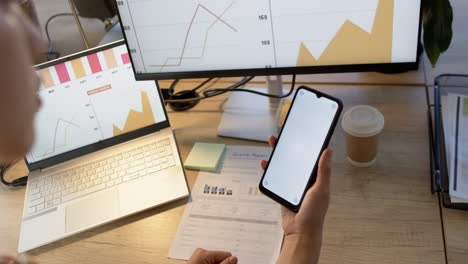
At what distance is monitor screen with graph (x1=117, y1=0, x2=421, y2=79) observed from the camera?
0.72 metres

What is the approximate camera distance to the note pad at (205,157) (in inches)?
33.7

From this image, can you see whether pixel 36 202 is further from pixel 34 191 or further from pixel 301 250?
pixel 301 250

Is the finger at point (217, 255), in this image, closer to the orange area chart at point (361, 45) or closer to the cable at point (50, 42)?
the orange area chart at point (361, 45)

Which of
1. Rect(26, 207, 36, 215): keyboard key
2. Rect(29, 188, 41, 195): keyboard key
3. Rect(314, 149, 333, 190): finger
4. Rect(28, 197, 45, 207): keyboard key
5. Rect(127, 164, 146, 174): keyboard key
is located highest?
Rect(314, 149, 333, 190): finger

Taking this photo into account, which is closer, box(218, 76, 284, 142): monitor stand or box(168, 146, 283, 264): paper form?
box(168, 146, 283, 264): paper form

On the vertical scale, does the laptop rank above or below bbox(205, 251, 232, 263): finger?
above

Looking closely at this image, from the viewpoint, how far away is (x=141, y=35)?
83 cm

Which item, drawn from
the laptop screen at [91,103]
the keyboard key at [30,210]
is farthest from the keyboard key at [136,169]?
the keyboard key at [30,210]

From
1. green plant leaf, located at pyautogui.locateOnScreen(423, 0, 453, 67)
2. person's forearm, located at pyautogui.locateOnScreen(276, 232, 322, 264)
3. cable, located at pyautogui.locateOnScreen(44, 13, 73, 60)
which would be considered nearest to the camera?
person's forearm, located at pyautogui.locateOnScreen(276, 232, 322, 264)

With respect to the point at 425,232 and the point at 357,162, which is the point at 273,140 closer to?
the point at 357,162

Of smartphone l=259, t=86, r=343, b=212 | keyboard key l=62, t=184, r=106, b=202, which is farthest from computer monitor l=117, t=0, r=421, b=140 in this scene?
keyboard key l=62, t=184, r=106, b=202

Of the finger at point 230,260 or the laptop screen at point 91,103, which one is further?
the laptop screen at point 91,103

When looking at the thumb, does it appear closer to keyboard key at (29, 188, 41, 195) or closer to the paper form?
the paper form

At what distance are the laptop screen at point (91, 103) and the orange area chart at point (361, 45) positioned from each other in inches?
14.6
